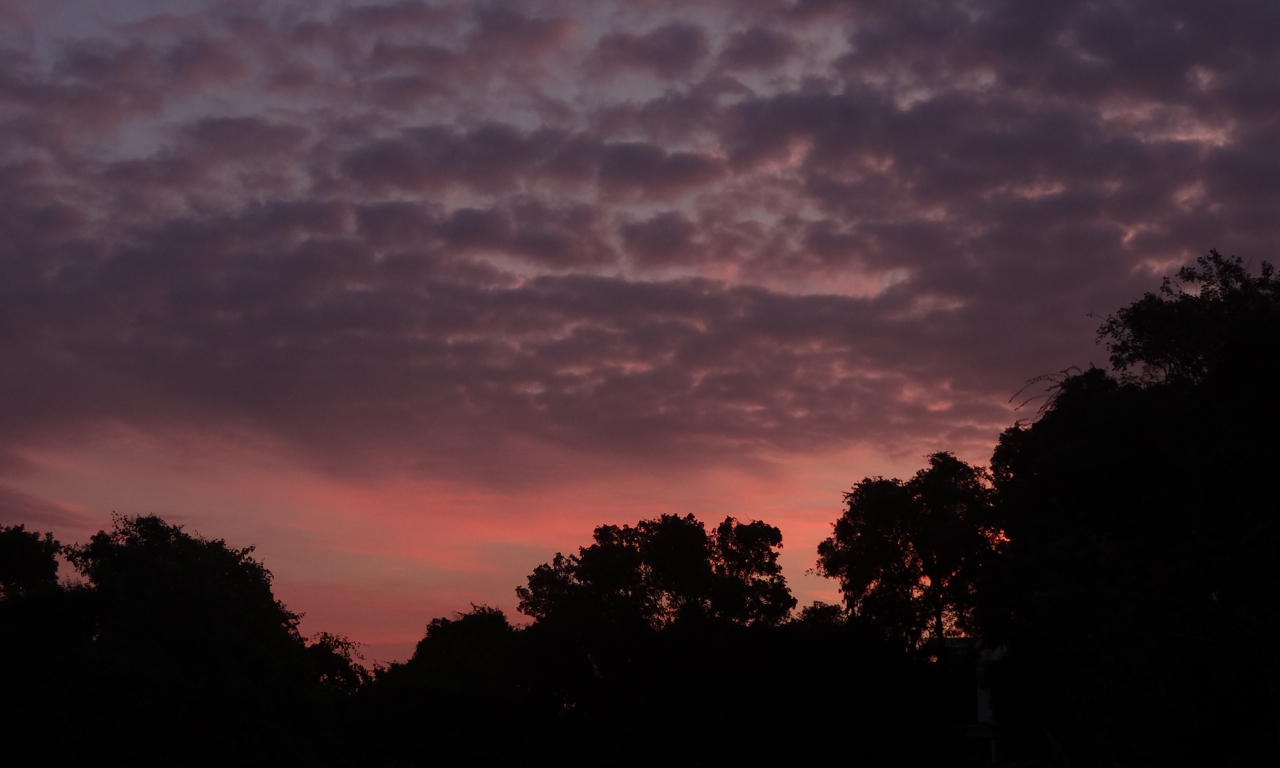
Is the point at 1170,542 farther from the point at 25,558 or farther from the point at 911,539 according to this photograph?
the point at 25,558

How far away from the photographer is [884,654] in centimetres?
3950

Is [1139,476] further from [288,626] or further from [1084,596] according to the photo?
[288,626]

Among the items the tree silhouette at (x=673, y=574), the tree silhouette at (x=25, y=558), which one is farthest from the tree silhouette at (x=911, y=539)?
the tree silhouette at (x=25, y=558)

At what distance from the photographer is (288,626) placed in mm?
30672

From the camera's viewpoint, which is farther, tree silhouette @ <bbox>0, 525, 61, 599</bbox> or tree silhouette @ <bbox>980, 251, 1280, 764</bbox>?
tree silhouette @ <bbox>0, 525, 61, 599</bbox>

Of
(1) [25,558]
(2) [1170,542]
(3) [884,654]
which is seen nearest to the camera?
(2) [1170,542]

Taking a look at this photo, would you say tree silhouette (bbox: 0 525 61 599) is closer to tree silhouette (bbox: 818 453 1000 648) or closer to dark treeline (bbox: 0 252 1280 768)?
dark treeline (bbox: 0 252 1280 768)

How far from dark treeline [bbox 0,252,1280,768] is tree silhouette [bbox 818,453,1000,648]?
18.0 feet

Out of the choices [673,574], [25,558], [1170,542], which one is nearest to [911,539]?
[673,574]

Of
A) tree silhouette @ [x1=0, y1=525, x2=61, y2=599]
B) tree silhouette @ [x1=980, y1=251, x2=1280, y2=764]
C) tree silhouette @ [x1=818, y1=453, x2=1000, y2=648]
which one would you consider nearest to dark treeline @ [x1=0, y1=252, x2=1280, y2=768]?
tree silhouette @ [x1=980, y1=251, x2=1280, y2=764]

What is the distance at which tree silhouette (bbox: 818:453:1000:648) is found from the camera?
54.0m

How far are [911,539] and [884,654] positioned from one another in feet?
59.8

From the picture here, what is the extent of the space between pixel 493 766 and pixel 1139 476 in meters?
21.3

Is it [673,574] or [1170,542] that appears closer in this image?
[1170,542]
